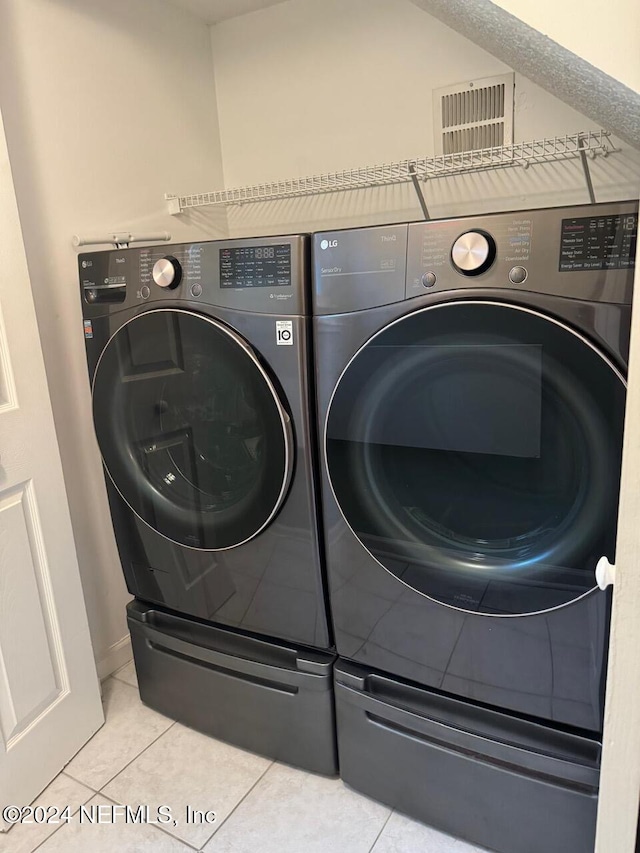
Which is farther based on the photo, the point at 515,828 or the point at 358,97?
the point at 358,97

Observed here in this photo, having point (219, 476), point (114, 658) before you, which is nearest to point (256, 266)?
point (219, 476)

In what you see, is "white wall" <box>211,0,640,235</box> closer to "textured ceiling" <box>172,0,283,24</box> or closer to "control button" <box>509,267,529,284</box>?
"textured ceiling" <box>172,0,283,24</box>

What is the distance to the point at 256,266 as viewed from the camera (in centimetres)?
127

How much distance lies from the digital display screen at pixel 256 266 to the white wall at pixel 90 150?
668 mm

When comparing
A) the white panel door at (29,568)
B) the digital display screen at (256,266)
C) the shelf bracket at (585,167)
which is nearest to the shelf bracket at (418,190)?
the shelf bracket at (585,167)

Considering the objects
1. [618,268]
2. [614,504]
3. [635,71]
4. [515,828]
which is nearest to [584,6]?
[635,71]

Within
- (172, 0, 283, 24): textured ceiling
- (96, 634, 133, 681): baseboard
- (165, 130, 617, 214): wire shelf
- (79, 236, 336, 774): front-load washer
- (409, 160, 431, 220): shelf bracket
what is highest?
(172, 0, 283, 24): textured ceiling

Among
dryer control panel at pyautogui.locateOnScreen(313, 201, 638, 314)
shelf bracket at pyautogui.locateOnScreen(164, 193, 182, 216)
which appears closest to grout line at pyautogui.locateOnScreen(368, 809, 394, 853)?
dryer control panel at pyautogui.locateOnScreen(313, 201, 638, 314)

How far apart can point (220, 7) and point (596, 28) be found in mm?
1739

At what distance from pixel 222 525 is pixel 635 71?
1161 millimetres

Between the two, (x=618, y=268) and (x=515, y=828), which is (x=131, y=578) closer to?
(x=515, y=828)

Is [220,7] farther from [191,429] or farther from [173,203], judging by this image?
[191,429]

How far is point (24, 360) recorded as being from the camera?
4.72ft

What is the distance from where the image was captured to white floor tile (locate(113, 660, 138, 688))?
1913 mm
